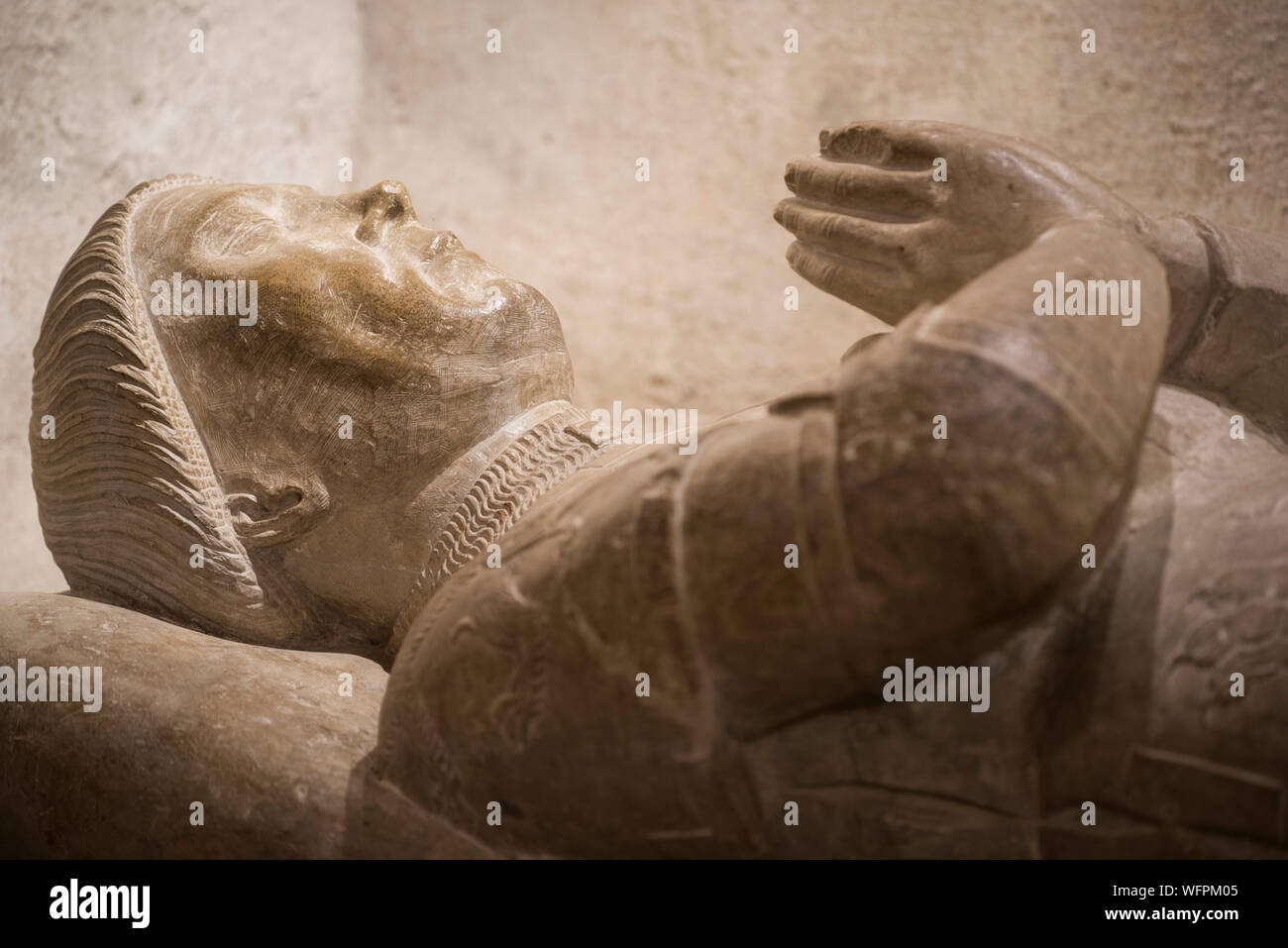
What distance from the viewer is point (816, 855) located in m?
1.66

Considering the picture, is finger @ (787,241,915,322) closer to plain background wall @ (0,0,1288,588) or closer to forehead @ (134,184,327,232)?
forehead @ (134,184,327,232)

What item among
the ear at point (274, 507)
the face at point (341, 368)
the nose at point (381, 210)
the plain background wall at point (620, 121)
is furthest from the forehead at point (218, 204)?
the plain background wall at point (620, 121)

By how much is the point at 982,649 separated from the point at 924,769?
229 mm

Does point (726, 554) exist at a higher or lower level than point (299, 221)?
lower

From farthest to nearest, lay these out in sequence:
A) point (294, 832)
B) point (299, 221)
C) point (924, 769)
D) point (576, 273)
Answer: point (576, 273)
point (299, 221)
point (294, 832)
point (924, 769)

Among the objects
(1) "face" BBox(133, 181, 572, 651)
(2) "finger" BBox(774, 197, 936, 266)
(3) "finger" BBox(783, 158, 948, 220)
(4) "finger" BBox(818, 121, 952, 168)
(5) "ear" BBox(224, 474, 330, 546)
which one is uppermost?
(4) "finger" BBox(818, 121, 952, 168)

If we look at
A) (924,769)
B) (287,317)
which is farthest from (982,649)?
(287,317)

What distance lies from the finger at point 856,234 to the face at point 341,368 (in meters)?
0.63

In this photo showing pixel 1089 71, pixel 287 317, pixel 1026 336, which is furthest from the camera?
pixel 1089 71

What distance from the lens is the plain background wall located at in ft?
11.4

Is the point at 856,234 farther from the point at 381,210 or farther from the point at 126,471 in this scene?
the point at 126,471

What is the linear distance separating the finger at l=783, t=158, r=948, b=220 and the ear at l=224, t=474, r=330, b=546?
3.74 feet

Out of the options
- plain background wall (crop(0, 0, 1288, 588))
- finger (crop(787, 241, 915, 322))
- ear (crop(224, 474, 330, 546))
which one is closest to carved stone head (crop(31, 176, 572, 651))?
ear (crop(224, 474, 330, 546))

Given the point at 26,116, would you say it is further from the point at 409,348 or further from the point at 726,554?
the point at 726,554
